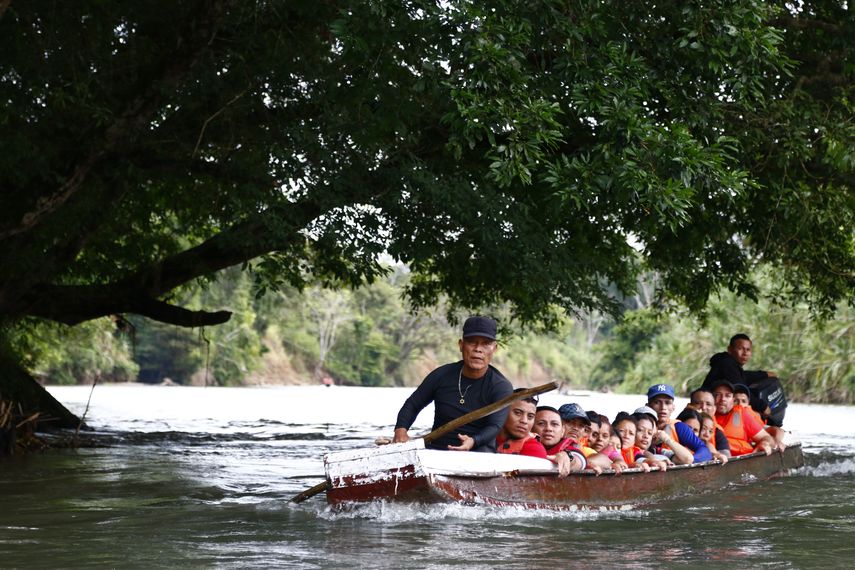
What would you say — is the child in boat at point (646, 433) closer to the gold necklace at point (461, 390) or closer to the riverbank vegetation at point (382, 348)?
the gold necklace at point (461, 390)

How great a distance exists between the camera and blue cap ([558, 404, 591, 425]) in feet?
34.8

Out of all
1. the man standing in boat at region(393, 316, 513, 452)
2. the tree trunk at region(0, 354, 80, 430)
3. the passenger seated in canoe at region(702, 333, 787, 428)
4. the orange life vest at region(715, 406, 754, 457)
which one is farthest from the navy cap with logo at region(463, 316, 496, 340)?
the tree trunk at region(0, 354, 80, 430)

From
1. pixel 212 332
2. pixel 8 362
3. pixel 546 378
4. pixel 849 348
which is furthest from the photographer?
pixel 546 378

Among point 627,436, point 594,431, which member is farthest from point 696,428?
point 594,431

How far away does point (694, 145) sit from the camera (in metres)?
9.92

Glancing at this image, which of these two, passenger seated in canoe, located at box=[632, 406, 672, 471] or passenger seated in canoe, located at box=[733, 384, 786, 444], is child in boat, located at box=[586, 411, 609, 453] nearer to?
passenger seated in canoe, located at box=[632, 406, 672, 471]

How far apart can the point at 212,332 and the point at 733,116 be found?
2094 inches

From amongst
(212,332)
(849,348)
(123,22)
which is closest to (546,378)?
(212,332)

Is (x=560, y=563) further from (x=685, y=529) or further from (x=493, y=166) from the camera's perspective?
(x=493, y=166)

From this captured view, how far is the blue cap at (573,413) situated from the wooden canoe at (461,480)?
561mm

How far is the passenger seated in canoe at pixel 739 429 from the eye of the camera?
1374 centimetres

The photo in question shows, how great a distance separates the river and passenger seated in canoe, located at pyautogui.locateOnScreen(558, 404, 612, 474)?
0.44 meters

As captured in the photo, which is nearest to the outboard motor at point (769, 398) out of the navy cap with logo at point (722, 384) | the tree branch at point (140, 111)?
the navy cap with logo at point (722, 384)

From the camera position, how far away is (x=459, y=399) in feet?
31.4
